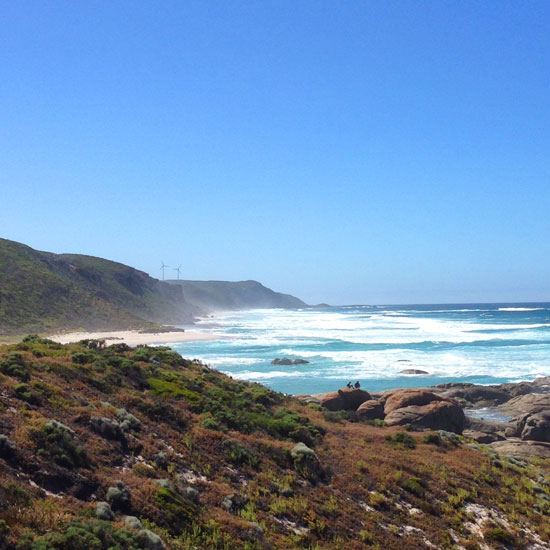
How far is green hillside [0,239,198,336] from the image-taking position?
8488 cm

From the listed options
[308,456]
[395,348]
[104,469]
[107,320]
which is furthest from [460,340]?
[104,469]

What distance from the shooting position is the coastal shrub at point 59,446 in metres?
11.1

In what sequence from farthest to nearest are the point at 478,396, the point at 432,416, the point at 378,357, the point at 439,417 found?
the point at 378,357, the point at 478,396, the point at 439,417, the point at 432,416

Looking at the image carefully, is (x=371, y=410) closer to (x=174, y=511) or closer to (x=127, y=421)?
(x=127, y=421)

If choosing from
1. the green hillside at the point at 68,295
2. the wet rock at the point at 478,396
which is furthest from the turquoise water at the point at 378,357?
the green hillside at the point at 68,295

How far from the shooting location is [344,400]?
30.8 meters

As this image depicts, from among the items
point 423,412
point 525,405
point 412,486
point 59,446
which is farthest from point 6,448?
point 525,405

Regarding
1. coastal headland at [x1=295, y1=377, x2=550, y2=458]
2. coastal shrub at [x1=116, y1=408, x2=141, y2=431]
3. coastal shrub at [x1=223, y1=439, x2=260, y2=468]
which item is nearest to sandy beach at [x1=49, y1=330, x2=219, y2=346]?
coastal headland at [x1=295, y1=377, x2=550, y2=458]

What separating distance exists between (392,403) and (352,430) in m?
9.05

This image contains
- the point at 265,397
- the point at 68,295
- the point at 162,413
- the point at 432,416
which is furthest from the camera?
the point at 68,295

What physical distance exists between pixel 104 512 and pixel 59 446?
2507 millimetres

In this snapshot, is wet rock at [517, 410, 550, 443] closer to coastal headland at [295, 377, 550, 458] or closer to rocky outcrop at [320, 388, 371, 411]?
coastal headland at [295, 377, 550, 458]

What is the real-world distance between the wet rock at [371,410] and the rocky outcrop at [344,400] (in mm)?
1034

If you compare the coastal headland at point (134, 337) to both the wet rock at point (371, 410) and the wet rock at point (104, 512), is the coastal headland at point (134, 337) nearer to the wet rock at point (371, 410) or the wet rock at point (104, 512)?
the wet rock at point (371, 410)
